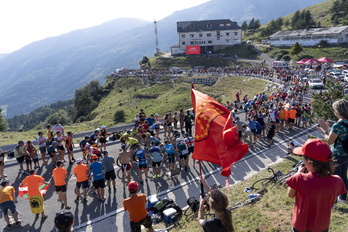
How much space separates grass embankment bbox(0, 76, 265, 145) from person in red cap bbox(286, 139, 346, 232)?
98.8 feet

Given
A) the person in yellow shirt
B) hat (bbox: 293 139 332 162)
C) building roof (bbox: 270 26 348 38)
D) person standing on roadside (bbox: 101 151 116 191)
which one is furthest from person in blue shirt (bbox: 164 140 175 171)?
building roof (bbox: 270 26 348 38)

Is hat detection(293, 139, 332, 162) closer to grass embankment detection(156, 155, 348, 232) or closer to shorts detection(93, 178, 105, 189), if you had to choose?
grass embankment detection(156, 155, 348, 232)

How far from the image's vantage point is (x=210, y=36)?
84250mm

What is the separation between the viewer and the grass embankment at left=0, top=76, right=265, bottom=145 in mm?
38906

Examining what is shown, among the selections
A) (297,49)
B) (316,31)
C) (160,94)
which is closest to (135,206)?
(160,94)

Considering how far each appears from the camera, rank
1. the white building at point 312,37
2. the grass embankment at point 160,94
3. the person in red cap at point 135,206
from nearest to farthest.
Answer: the person in red cap at point 135,206 < the grass embankment at point 160,94 < the white building at point 312,37

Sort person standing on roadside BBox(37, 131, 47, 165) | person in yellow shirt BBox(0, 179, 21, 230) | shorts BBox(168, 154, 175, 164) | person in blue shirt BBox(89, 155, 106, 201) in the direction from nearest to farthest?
person in yellow shirt BBox(0, 179, 21, 230)
person in blue shirt BBox(89, 155, 106, 201)
shorts BBox(168, 154, 175, 164)
person standing on roadside BBox(37, 131, 47, 165)

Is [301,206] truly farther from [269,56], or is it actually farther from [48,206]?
[269,56]

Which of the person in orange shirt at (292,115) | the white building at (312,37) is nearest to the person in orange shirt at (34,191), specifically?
the person in orange shirt at (292,115)

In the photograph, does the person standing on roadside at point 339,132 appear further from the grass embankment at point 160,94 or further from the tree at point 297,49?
the tree at point 297,49

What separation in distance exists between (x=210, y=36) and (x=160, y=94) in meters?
42.4

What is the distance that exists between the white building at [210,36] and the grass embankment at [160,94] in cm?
2879

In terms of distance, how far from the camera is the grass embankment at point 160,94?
38906 millimetres

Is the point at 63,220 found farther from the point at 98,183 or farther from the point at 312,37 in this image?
the point at 312,37
